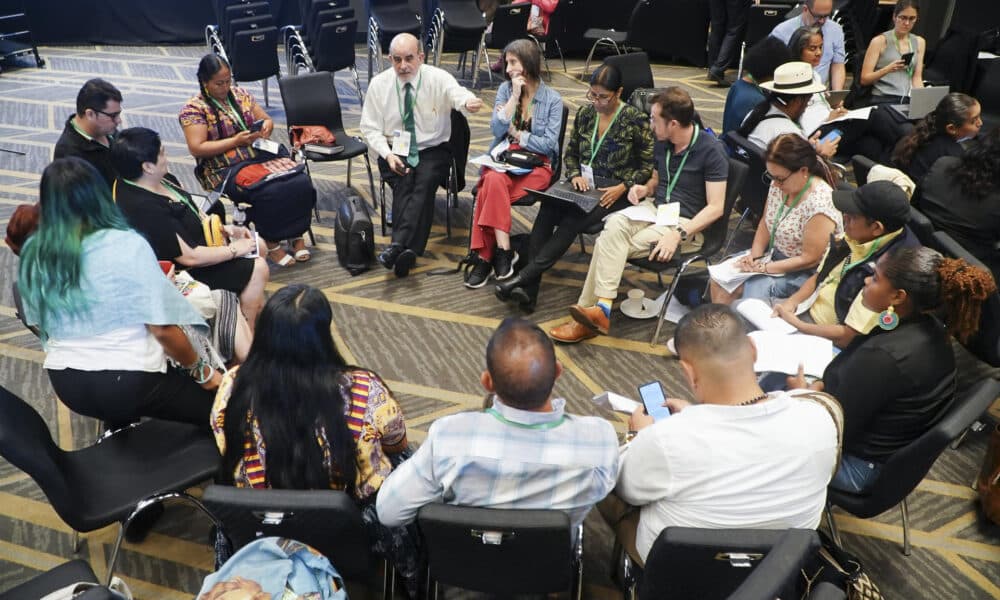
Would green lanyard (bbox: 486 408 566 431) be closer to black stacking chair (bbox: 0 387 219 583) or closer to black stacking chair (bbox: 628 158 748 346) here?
black stacking chair (bbox: 0 387 219 583)

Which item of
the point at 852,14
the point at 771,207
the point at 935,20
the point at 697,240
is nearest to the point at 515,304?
the point at 697,240

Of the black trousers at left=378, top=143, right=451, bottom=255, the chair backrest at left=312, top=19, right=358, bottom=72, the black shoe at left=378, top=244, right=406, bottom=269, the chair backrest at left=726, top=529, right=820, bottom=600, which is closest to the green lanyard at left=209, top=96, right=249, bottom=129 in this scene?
the black trousers at left=378, top=143, right=451, bottom=255

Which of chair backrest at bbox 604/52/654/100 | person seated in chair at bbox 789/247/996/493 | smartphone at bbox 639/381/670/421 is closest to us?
person seated in chair at bbox 789/247/996/493

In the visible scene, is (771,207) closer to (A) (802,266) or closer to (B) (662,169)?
(A) (802,266)

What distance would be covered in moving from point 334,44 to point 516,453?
20.3 feet

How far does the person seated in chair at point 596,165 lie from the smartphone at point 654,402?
5.79 ft

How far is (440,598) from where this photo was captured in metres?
2.60

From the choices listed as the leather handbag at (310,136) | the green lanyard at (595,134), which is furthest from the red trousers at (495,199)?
the leather handbag at (310,136)

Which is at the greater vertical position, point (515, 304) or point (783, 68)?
point (783, 68)

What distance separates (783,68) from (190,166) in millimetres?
4549

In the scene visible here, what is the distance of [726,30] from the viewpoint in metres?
8.45

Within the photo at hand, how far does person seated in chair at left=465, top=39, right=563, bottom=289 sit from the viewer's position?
4496 millimetres

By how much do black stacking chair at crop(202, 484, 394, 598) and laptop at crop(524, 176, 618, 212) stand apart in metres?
2.57

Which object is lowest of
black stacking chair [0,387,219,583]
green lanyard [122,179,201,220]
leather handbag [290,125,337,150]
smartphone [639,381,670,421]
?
black stacking chair [0,387,219,583]
